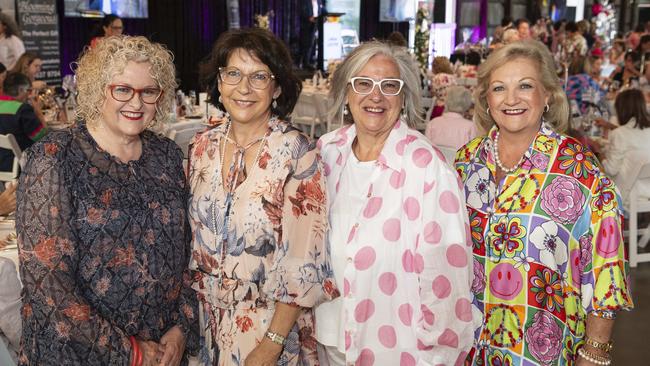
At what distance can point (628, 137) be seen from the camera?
18.9ft

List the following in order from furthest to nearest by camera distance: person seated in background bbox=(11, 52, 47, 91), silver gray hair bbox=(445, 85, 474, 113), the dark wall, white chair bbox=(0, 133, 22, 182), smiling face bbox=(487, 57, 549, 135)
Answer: the dark wall < person seated in background bbox=(11, 52, 47, 91) < silver gray hair bbox=(445, 85, 474, 113) < white chair bbox=(0, 133, 22, 182) < smiling face bbox=(487, 57, 549, 135)

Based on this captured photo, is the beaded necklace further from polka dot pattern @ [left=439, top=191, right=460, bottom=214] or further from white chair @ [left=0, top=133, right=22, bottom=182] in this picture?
white chair @ [left=0, top=133, right=22, bottom=182]

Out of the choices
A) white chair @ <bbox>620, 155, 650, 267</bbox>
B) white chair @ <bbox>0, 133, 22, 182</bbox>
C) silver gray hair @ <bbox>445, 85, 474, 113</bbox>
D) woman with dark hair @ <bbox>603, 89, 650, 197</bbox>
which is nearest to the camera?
white chair @ <bbox>0, 133, 22, 182</bbox>

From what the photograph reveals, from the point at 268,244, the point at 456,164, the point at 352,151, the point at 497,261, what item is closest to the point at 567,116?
the point at 456,164

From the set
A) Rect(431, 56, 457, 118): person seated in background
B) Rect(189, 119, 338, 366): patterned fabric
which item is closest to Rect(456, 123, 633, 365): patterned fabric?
Rect(189, 119, 338, 366): patterned fabric

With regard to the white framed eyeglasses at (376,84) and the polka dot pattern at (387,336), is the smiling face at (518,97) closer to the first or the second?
the white framed eyeglasses at (376,84)

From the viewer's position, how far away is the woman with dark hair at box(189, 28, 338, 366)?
207cm

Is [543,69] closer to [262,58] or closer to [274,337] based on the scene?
[262,58]

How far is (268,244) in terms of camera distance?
81.9 inches

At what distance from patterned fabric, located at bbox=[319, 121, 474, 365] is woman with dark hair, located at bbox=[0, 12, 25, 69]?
7618 mm

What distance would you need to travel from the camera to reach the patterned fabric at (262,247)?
206cm

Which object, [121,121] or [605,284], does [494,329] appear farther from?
[121,121]

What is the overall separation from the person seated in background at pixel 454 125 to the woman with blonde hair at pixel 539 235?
4.15m

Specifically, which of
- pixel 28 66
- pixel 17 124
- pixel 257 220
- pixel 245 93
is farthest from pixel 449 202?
pixel 28 66
